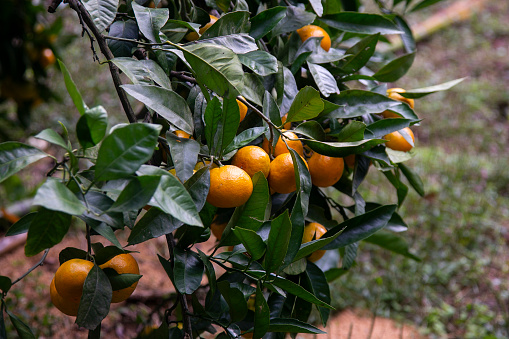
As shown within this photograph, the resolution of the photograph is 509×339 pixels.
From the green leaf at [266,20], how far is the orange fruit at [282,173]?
0.19 meters

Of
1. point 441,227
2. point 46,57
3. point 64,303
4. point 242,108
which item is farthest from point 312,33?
point 441,227

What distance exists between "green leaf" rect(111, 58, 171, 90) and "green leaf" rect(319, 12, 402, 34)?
376 millimetres

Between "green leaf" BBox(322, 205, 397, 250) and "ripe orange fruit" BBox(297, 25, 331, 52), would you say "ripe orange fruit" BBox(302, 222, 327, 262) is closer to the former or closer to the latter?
"green leaf" BBox(322, 205, 397, 250)

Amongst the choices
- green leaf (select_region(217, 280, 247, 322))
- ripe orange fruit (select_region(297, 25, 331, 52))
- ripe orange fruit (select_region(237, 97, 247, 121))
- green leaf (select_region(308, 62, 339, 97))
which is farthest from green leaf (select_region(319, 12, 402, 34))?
green leaf (select_region(217, 280, 247, 322))

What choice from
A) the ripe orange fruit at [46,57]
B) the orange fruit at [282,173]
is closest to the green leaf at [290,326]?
the orange fruit at [282,173]

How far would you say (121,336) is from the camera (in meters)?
1.42

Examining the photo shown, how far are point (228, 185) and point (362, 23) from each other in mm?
450

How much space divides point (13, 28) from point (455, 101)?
9.36 ft

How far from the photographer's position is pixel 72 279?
0.53m

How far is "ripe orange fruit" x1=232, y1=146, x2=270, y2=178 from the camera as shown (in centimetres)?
57

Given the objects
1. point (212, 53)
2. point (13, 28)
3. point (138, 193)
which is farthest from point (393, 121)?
point (13, 28)

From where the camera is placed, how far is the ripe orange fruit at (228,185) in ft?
1.71

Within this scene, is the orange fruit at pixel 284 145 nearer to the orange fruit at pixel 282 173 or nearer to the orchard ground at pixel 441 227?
the orange fruit at pixel 282 173

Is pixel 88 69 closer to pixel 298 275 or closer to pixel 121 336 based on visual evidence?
pixel 121 336
